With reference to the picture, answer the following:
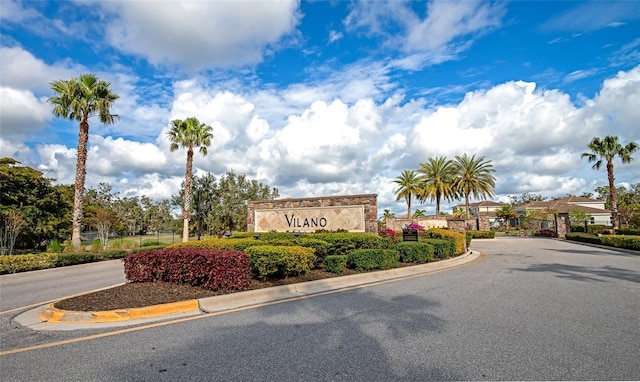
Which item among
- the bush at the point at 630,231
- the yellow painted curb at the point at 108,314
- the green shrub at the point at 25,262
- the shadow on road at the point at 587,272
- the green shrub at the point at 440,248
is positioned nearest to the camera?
the yellow painted curb at the point at 108,314

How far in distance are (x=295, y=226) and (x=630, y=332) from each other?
12992 mm

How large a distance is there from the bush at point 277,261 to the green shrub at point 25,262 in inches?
433

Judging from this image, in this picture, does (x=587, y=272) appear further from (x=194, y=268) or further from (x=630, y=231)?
(x=630, y=231)

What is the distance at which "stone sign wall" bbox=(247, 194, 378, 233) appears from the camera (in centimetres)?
1525

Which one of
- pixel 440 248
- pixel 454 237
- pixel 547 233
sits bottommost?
pixel 547 233

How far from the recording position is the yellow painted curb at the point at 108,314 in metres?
5.63

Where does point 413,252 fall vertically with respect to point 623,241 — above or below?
above

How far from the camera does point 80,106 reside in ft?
65.6

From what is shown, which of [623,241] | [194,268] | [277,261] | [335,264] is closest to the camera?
[194,268]

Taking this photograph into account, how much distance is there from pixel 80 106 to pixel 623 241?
3161cm

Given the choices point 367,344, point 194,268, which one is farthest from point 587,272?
point 194,268

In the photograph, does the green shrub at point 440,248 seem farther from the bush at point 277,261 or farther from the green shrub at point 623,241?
the green shrub at point 623,241

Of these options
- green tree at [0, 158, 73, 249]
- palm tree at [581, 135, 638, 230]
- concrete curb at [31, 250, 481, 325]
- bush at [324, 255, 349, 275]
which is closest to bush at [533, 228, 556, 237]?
palm tree at [581, 135, 638, 230]

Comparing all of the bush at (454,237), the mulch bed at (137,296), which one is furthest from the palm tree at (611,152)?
the mulch bed at (137,296)
